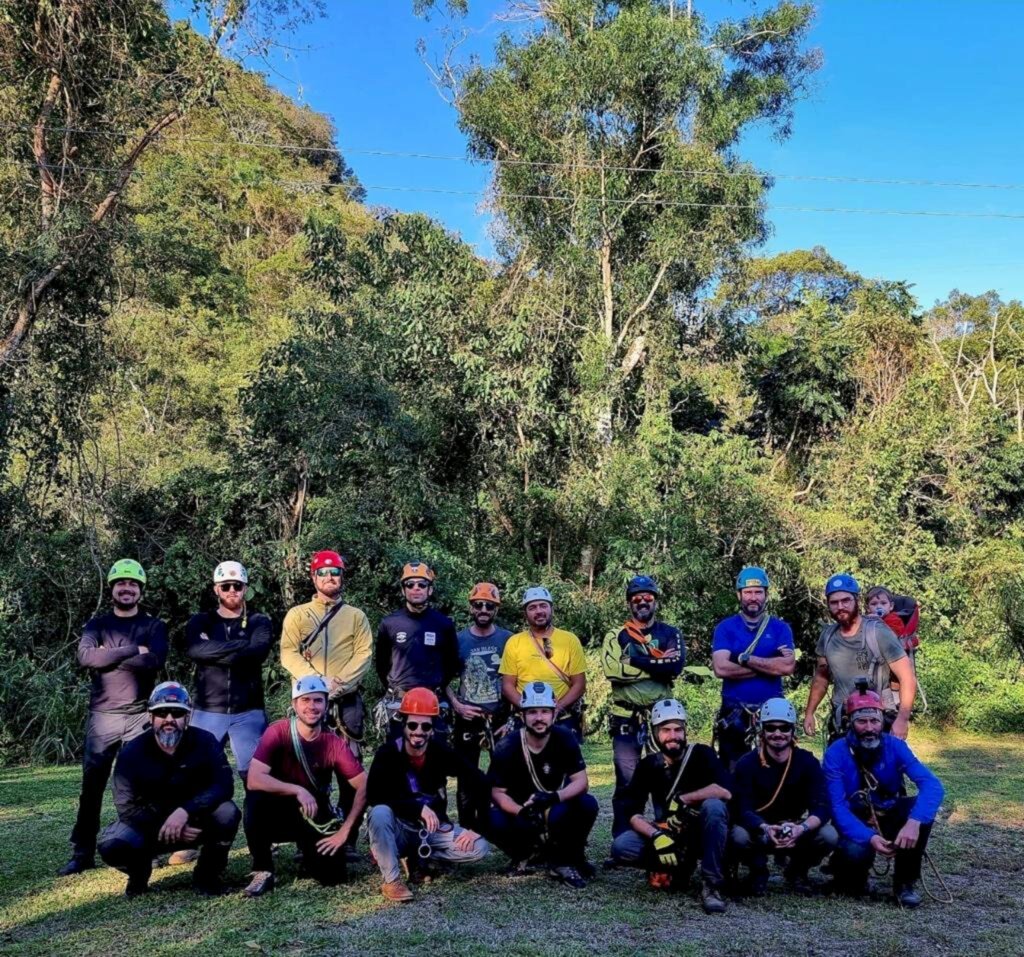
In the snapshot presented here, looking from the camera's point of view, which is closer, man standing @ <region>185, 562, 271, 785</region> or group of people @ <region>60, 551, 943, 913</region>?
group of people @ <region>60, 551, 943, 913</region>

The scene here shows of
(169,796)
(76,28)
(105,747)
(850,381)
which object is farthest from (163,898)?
(850,381)

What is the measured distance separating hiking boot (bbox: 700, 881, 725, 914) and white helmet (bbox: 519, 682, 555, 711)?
4.22 feet

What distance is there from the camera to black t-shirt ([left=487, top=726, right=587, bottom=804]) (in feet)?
18.6

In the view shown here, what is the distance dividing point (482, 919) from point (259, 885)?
1280 millimetres

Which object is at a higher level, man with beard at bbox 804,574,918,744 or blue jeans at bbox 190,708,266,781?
man with beard at bbox 804,574,918,744

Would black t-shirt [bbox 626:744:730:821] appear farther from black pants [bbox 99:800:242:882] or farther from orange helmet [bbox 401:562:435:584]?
black pants [bbox 99:800:242:882]

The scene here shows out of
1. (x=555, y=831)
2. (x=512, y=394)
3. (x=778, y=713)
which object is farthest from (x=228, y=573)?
(x=512, y=394)

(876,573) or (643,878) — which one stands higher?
(876,573)

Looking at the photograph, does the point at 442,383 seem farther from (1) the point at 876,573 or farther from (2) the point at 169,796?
(2) the point at 169,796

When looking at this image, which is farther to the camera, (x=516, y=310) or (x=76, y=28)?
(x=516, y=310)

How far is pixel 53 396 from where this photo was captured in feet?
42.4

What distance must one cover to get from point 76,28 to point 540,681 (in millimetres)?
10287

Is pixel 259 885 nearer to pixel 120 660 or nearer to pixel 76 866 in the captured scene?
pixel 76 866

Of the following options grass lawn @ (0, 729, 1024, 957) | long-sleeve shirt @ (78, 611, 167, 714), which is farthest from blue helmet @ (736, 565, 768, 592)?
long-sleeve shirt @ (78, 611, 167, 714)
